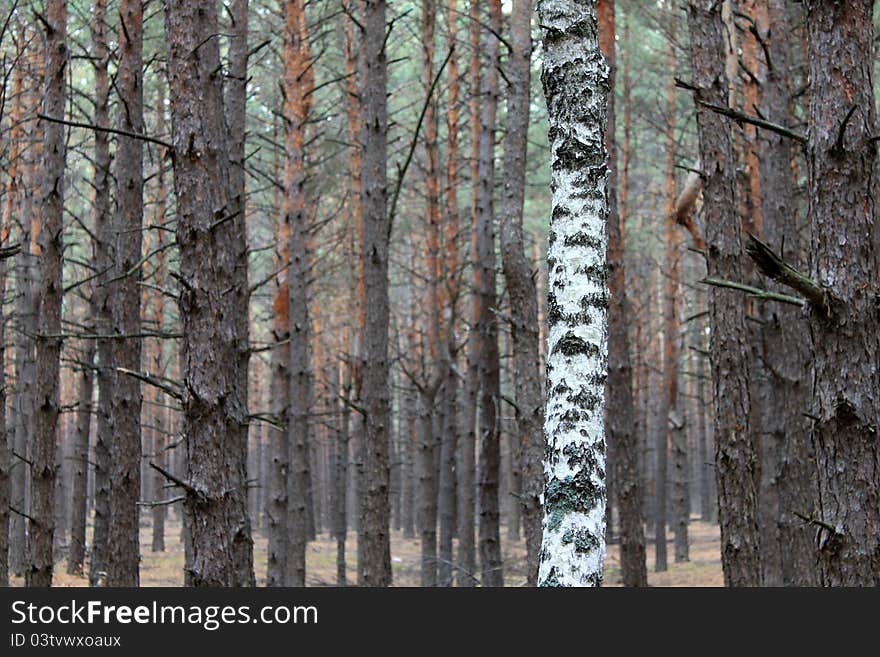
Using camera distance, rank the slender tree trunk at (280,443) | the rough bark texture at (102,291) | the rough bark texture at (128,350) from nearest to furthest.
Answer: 1. the rough bark texture at (128,350)
2. the rough bark texture at (102,291)
3. the slender tree trunk at (280,443)

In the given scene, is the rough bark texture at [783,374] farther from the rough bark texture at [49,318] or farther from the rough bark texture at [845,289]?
the rough bark texture at [49,318]

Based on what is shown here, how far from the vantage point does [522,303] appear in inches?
351

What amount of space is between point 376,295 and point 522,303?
4.93 feet

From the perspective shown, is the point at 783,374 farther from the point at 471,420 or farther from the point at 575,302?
the point at 575,302

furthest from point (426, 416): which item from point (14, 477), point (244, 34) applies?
point (14, 477)

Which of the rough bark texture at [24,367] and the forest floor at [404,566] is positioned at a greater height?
the rough bark texture at [24,367]

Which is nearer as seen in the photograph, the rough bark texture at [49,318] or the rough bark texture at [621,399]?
the rough bark texture at [49,318]

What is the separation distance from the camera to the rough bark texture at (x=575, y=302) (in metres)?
4.18

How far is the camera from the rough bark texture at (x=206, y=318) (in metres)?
5.45

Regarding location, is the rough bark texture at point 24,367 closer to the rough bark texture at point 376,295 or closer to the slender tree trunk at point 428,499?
the slender tree trunk at point 428,499

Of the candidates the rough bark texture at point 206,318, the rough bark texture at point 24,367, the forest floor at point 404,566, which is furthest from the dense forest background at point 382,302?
the forest floor at point 404,566

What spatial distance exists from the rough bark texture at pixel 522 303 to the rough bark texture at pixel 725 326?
170 centimetres

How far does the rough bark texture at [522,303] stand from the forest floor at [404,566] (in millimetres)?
7534

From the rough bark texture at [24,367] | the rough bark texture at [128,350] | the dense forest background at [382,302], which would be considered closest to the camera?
the dense forest background at [382,302]
